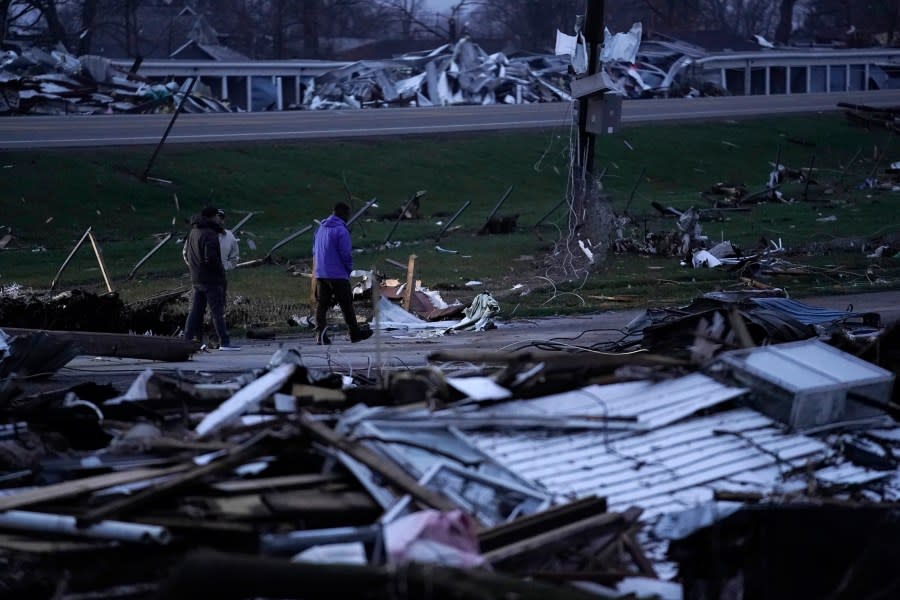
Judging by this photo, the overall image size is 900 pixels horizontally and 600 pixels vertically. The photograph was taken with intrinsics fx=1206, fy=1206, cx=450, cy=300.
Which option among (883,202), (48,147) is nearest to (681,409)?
(883,202)

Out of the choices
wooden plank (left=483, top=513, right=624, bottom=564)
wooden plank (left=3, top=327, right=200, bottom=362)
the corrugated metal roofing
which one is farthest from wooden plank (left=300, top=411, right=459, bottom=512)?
wooden plank (left=3, top=327, right=200, bottom=362)

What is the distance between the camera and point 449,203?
96.5 ft

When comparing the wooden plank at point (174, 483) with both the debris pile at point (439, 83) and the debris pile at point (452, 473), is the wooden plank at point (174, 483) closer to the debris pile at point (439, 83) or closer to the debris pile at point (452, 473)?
the debris pile at point (452, 473)

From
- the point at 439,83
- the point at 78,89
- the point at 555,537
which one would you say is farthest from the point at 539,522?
the point at 439,83

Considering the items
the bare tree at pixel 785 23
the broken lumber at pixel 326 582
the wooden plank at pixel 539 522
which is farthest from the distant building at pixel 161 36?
the broken lumber at pixel 326 582

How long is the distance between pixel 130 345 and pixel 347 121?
26.4 metres

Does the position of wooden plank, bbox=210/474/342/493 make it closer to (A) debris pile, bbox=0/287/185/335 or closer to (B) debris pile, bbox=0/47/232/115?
(A) debris pile, bbox=0/287/185/335

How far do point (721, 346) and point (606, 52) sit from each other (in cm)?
1347

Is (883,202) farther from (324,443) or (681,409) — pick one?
(324,443)

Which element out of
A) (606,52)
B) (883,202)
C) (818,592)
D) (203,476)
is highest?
(606,52)

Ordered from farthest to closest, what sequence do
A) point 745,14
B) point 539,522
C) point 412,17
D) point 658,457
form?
point 745,14, point 412,17, point 658,457, point 539,522

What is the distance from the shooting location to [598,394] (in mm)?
7754

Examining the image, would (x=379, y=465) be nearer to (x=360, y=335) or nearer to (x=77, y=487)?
(x=77, y=487)

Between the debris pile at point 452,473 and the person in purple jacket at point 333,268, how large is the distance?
5.37 m
